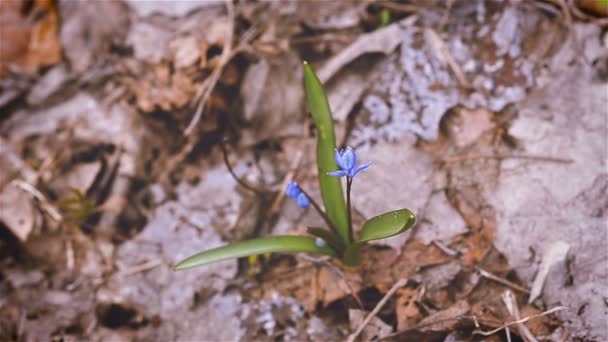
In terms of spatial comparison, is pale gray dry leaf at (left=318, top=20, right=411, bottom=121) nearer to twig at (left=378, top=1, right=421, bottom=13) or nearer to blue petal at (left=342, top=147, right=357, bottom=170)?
twig at (left=378, top=1, right=421, bottom=13)

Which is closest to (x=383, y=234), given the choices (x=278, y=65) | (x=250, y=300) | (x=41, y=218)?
(x=250, y=300)

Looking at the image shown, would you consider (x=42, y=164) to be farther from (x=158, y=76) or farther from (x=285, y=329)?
(x=285, y=329)

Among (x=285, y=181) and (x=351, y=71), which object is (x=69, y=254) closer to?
(x=285, y=181)

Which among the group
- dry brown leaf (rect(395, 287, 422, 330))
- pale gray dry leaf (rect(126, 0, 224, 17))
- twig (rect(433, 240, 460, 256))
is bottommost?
dry brown leaf (rect(395, 287, 422, 330))

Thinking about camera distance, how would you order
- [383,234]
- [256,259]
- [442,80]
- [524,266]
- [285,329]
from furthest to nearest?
[442,80], [256,259], [285,329], [524,266], [383,234]

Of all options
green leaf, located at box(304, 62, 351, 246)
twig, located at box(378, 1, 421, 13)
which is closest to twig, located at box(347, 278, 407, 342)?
green leaf, located at box(304, 62, 351, 246)

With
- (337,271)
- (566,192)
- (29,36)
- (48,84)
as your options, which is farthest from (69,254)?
(566,192)
